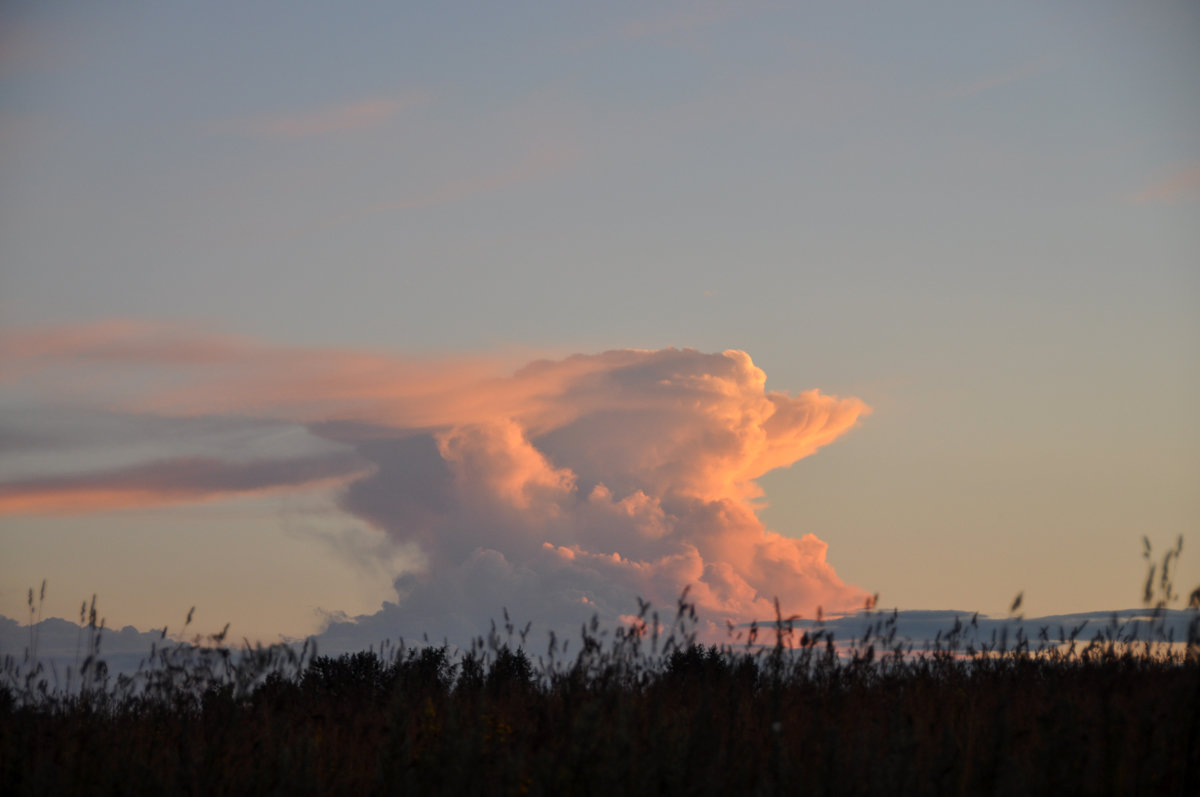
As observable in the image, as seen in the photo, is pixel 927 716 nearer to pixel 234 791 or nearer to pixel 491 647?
pixel 491 647

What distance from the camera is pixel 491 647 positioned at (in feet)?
Result: 28.0

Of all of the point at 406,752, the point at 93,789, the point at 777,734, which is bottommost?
the point at 93,789

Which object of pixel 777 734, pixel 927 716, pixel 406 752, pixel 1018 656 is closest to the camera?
pixel 777 734

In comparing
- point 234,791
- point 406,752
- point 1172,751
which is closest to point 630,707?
point 406,752

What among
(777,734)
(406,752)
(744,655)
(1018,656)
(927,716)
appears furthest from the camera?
(1018,656)

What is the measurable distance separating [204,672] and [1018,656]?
27.1 feet

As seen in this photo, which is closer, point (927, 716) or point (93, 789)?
point (93, 789)

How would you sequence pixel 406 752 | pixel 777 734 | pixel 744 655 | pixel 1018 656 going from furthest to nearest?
pixel 1018 656, pixel 744 655, pixel 406 752, pixel 777 734

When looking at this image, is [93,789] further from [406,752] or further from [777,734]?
[777,734]

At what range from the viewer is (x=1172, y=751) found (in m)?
6.98

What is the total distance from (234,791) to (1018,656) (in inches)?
312

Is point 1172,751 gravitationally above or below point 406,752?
above

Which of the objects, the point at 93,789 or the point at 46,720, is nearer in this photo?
the point at 93,789

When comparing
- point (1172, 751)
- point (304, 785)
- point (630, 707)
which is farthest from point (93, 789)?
point (1172, 751)
